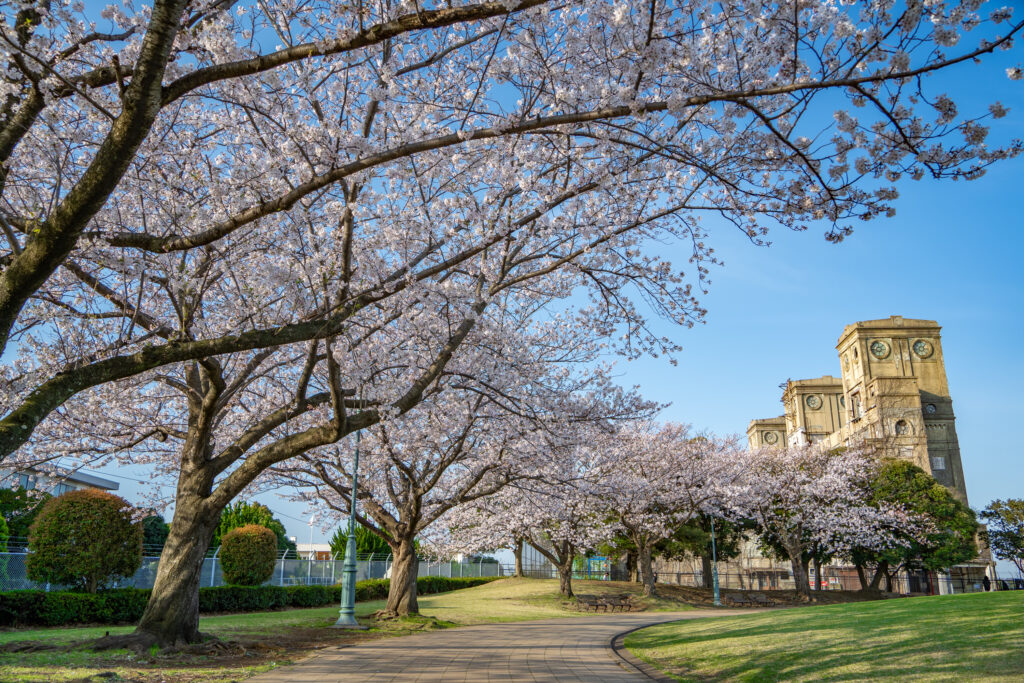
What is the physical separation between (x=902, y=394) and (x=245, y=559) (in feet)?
157

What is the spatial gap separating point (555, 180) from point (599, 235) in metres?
0.98

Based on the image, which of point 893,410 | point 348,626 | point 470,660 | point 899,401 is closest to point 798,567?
point 893,410

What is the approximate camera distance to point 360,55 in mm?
7277

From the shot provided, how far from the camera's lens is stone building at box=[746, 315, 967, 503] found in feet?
158

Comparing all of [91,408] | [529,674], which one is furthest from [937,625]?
[91,408]

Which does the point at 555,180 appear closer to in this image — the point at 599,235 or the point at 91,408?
the point at 599,235

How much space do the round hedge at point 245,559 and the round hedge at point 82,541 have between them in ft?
18.6

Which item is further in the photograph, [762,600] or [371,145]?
[762,600]

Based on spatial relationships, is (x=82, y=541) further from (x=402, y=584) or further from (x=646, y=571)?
(x=646, y=571)

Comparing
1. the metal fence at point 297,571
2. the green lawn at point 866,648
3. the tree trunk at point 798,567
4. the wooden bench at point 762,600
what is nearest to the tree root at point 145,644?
the green lawn at point 866,648

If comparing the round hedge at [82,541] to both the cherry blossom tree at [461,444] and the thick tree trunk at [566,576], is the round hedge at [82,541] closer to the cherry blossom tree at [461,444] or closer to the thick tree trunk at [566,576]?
the cherry blossom tree at [461,444]

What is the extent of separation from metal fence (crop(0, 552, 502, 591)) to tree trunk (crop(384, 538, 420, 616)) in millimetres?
6087

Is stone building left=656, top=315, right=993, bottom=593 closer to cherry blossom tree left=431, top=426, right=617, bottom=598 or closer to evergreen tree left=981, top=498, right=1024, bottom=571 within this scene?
evergreen tree left=981, top=498, right=1024, bottom=571

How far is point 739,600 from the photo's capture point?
30.6 meters
